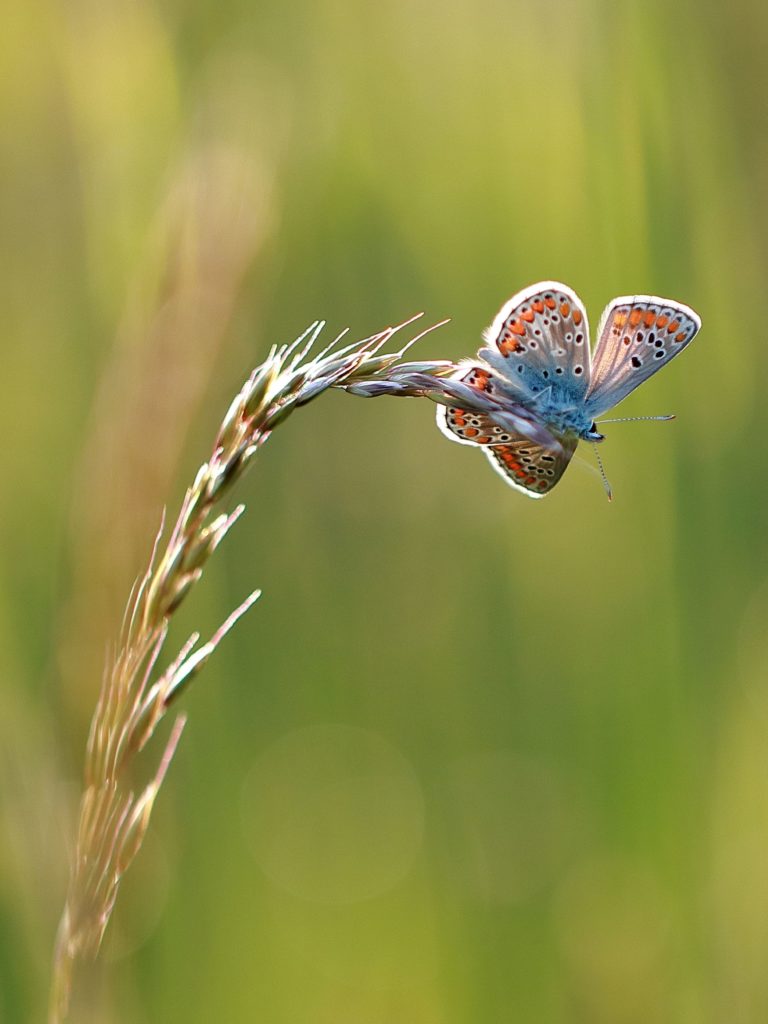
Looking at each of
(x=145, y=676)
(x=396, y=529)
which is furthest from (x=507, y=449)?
(x=396, y=529)

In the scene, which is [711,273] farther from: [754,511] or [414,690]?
[414,690]

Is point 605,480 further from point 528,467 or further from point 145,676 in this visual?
point 145,676

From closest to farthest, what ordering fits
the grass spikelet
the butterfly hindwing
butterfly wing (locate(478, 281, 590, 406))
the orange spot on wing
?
1. the grass spikelet
2. the butterfly hindwing
3. butterfly wing (locate(478, 281, 590, 406))
4. the orange spot on wing

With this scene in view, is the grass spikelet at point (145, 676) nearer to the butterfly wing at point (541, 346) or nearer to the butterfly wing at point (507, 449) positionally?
the butterfly wing at point (507, 449)

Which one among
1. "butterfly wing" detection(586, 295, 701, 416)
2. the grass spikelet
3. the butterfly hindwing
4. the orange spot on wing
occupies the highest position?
the orange spot on wing

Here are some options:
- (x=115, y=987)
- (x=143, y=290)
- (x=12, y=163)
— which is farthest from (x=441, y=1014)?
(x=12, y=163)

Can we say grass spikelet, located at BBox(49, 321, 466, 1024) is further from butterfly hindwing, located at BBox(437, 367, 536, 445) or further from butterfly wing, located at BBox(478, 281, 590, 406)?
butterfly wing, located at BBox(478, 281, 590, 406)

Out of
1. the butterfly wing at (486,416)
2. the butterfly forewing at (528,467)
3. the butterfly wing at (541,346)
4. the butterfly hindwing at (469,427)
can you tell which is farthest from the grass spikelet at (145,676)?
the butterfly wing at (541,346)

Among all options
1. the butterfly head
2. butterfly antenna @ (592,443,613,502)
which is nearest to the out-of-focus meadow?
butterfly antenna @ (592,443,613,502)

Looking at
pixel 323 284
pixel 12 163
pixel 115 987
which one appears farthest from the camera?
pixel 12 163
